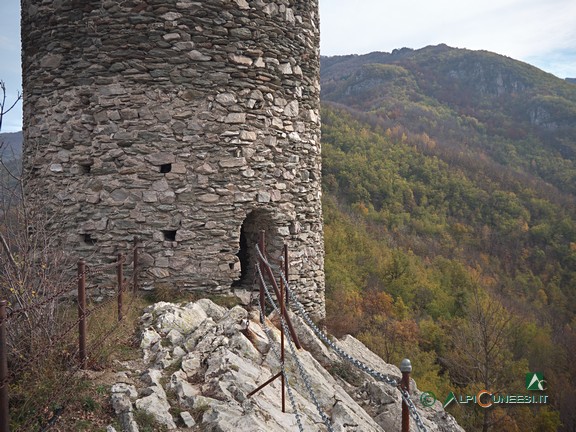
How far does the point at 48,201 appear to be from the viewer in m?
6.04

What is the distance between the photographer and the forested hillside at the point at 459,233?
15.9 m

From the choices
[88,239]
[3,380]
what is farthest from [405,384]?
[88,239]

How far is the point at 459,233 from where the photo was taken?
37.9 meters

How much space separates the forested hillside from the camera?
15.9 meters

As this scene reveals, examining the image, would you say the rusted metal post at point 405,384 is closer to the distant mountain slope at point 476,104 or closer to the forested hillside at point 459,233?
the forested hillside at point 459,233

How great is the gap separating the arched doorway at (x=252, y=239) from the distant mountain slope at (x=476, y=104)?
47.9m

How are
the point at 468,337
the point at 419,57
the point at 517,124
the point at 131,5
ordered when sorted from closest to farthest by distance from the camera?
the point at 131,5 → the point at 468,337 → the point at 517,124 → the point at 419,57

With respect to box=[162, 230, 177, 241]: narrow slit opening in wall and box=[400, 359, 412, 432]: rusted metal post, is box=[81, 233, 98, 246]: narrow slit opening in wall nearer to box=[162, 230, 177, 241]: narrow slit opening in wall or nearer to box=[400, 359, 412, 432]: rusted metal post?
box=[162, 230, 177, 241]: narrow slit opening in wall

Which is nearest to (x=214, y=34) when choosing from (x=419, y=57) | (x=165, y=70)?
(x=165, y=70)

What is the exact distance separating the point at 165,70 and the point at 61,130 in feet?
5.45

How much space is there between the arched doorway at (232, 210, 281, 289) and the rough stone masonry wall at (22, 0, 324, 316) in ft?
0.95

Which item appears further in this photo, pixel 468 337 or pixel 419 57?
pixel 419 57

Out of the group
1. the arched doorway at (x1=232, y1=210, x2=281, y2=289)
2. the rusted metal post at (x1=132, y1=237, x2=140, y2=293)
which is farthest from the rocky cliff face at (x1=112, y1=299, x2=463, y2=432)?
the arched doorway at (x1=232, y1=210, x2=281, y2=289)

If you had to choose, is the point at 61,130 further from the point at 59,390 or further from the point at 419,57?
the point at 419,57
